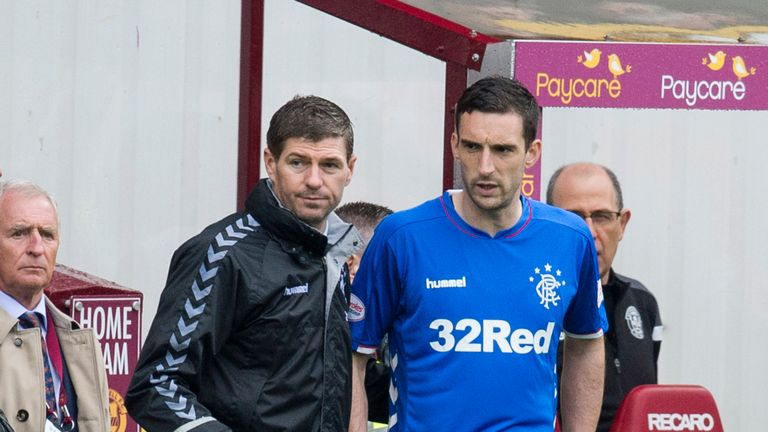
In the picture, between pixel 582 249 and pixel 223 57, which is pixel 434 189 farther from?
pixel 582 249

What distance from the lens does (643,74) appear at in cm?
384

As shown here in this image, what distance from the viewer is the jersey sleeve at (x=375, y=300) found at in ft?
10.1

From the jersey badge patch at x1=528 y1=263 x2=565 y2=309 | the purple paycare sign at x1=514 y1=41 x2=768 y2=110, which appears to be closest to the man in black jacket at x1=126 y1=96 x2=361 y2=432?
the jersey badge patch at x1=528 y1=263 x2=565 y2=309

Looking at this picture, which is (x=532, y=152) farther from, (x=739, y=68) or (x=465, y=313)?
(x=739, y=68)

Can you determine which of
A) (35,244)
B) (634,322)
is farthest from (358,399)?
(634,322)

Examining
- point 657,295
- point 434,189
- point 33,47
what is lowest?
point 657,295

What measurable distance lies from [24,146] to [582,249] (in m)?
2.42

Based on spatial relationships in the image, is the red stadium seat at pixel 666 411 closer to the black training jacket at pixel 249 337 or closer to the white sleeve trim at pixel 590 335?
the white sleeve trim at pixel 590 335

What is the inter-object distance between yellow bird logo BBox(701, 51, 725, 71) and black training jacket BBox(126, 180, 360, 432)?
4.85 ft

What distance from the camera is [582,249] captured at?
10.4 feet

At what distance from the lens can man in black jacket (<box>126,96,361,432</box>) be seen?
8.74ft

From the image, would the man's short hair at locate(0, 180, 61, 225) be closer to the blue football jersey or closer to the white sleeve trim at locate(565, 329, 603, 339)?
the blue football jersey

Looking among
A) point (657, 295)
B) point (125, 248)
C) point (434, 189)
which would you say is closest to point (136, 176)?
point (125, 248)

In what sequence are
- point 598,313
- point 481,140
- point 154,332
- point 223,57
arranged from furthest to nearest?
1. point 223,57
2. point 598,313
3. point 481,140
4. point 154,332
